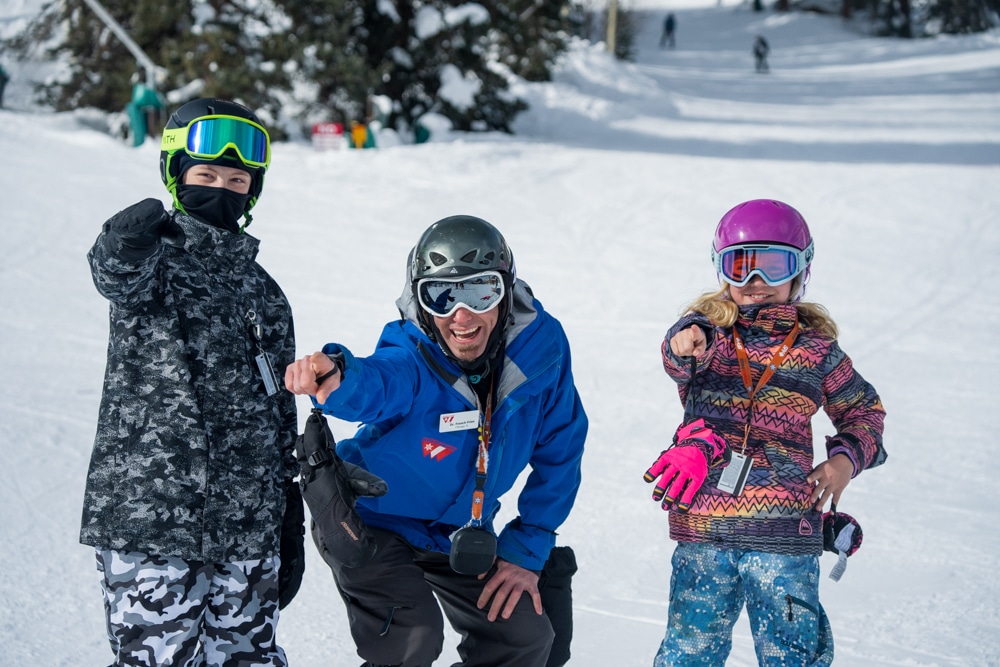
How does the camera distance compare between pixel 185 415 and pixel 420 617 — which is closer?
pixel 185 415

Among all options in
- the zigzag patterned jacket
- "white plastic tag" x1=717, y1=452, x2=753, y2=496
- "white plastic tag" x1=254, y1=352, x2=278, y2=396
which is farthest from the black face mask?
"white plastic tag" x1=717, y1=452, x2=753, y2=496

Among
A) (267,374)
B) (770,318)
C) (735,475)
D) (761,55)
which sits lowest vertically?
(735,475)

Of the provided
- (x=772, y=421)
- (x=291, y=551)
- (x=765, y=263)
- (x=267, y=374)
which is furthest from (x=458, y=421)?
(x=765, y=263)

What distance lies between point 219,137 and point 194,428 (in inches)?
35.8

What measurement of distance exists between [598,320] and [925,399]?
9.69 feet

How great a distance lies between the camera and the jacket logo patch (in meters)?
2.93

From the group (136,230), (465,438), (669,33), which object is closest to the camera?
(136,230)

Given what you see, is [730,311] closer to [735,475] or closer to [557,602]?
[735,475]

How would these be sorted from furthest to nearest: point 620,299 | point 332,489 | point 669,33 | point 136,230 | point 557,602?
1. point 669,33
2. point 620,299
3. point 557,602
4. point 332,489
5. point 136,230

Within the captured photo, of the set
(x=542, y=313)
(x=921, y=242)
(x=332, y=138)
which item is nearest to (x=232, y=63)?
(x=332, y=138)

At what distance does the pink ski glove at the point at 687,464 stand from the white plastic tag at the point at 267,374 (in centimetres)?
115

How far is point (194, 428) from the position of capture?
2.75 m

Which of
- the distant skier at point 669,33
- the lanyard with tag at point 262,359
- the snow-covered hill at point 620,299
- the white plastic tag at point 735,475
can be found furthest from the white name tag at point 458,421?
the distant skier at point 669,33

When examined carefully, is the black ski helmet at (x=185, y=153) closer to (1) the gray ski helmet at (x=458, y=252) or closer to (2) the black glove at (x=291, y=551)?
(1) the gray ski helmet at (x=458, y=252)
